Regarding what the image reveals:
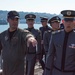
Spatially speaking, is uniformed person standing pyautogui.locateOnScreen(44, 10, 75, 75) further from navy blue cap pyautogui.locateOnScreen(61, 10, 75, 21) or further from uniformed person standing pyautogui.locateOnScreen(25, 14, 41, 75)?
uniformed person standing pyautogui.locateOnScreen(25, 14, 41, 75)

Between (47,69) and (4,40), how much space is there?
3.87 ft

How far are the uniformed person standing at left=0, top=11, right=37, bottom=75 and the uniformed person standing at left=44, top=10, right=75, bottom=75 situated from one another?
741mm

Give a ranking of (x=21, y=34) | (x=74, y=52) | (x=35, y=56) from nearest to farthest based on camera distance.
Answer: (x=74, y=52)
(x=21, y=34)
(x=35, y=56)

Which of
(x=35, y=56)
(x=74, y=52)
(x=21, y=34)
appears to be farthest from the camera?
(x=35, y=56)

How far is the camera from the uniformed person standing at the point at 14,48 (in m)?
5.77

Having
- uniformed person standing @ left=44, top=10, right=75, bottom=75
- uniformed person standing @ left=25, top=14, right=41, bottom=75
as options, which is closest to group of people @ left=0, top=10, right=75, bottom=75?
uniformed person standing @ left=44, top=10, right=75, bottom=75

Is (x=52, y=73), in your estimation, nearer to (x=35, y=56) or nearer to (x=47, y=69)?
(x=47, y=69)

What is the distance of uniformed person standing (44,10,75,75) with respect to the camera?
4930mm

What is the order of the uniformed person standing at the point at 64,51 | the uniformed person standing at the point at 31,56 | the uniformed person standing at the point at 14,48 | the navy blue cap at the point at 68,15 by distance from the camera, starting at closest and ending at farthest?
the uniformed person standing at the point at 64,51
the navy blue cap at the point at 68,15
the uniformed person standing at the point at 14,48
the uniformed person standing at the point at 31,56

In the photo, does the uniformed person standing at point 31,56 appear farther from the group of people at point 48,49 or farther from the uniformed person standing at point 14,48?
the uniformed person standing at point 14,48

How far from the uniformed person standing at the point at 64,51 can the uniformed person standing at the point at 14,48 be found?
74cm

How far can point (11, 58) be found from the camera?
5805 mm

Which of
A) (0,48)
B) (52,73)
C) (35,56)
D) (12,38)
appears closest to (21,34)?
(12,38)

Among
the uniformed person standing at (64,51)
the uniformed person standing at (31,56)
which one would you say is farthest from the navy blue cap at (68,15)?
the uniformed person standing at (31,56)
